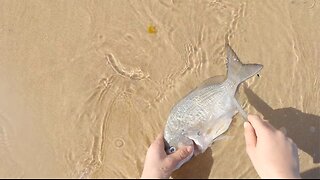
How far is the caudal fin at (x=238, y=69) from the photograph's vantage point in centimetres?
455

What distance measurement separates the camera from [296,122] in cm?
496

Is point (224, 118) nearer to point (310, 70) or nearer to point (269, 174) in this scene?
point (269, 174)

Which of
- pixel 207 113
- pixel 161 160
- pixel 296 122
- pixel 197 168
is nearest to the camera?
pixel 161 160

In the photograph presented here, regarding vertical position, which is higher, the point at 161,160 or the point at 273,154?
the point at 161,160

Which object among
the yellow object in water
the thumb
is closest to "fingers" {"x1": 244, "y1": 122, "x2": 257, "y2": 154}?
the thumb

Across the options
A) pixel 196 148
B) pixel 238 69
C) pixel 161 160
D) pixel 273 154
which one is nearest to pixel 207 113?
pixel 196 148

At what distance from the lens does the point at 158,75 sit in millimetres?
5004

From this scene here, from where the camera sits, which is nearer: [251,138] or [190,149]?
[251,138]

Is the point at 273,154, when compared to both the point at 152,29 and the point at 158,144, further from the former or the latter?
the point at 152,29

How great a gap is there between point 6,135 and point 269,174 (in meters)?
A: 2.46

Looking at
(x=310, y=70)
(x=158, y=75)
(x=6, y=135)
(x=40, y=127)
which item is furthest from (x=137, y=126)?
(x=310, y=70)

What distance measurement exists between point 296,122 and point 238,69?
90 centimetres

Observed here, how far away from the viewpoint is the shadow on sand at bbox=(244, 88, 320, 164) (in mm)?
4930

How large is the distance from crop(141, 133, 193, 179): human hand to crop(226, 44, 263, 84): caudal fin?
2.49 feet
